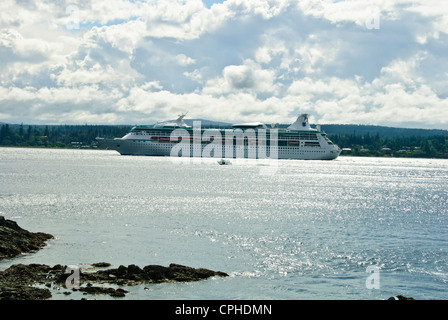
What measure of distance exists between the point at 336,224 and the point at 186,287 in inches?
793

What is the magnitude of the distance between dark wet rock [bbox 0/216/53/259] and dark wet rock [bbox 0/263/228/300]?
3.28 m

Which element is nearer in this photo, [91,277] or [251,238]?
[91,277]

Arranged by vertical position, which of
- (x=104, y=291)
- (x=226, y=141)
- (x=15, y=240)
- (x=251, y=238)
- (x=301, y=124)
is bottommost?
(x=251, y=238)

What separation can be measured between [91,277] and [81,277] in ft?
1.20

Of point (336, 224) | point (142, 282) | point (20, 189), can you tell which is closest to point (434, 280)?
point (142, 282)

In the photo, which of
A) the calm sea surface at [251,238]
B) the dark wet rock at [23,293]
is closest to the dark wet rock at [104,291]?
the calm sea surface at [251,238]

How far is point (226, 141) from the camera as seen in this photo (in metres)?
150

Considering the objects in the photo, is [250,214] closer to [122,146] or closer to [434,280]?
[434,280]

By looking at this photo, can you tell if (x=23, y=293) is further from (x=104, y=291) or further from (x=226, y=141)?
(x=226, y=141)

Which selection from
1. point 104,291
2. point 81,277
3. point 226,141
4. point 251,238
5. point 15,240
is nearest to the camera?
point 104,291

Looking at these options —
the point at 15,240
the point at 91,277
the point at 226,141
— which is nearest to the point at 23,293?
the point at 91,277

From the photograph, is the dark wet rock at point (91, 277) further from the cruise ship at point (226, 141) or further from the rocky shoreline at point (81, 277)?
the cruise ship at point (226, 141)

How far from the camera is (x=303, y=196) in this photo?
5856cm

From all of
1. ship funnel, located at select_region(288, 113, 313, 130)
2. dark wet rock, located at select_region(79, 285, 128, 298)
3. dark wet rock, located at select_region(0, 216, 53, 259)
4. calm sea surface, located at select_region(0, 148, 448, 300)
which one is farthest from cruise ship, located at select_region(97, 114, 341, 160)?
dark wet rock, located at select_region(79, 285, 128, 298)
